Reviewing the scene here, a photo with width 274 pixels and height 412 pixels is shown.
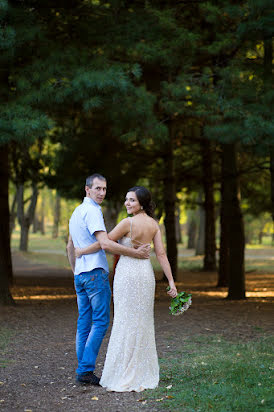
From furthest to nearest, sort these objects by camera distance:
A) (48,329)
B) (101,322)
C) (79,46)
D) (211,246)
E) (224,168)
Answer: (211,246) < (224,168) < (79,46) < (48,329) < (101,322)

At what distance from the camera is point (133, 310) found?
5.83 m

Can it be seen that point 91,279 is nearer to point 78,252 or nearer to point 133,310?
point 78,252

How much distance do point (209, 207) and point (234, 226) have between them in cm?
841

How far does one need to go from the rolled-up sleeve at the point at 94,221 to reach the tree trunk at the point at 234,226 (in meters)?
7.90

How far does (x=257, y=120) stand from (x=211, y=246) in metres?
13.0

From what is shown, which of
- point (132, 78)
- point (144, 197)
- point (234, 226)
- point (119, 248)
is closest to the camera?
point (119, 248)

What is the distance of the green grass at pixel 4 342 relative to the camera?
24.1 feet

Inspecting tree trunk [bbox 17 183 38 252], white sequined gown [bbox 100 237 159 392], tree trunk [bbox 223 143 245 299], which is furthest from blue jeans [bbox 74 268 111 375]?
tree trunk [bbox 17 183 38 252]

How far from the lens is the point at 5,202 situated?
16.9m

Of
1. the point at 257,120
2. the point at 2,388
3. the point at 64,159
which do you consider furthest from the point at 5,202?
the point at 2,388

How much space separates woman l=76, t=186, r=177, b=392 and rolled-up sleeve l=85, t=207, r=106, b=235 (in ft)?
0.41

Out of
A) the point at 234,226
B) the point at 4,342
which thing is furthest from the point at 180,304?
the point at 234,226

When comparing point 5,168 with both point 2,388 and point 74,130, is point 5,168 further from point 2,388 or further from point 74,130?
→ point 2,388

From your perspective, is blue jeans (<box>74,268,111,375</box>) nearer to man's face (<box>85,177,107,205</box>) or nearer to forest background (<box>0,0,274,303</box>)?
man's face (<box>85,177,107,205</box>)
